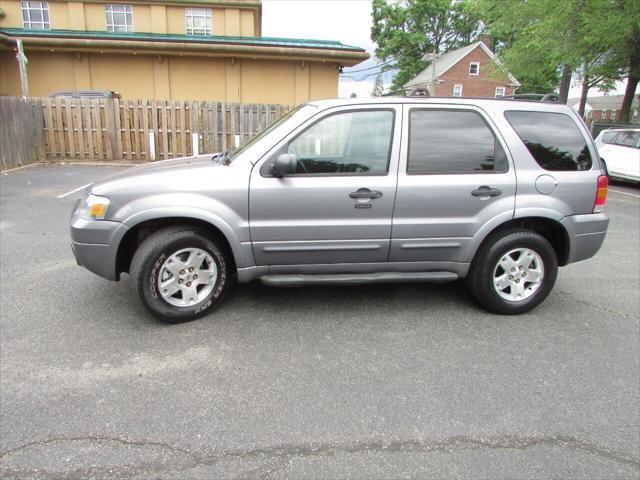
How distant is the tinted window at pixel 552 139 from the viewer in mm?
4074

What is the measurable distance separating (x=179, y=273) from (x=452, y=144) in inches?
102

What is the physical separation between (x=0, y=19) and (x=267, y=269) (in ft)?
77.5

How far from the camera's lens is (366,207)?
3809 mm

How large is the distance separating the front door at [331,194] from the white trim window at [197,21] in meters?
19.9

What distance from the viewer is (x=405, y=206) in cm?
387

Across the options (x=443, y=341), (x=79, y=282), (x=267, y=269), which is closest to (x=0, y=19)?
(x=79, y=282)

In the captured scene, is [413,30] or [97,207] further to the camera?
[413,30]

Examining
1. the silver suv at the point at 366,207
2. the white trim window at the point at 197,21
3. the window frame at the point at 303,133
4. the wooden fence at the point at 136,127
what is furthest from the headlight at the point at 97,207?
the white trim window at the point at 197,21

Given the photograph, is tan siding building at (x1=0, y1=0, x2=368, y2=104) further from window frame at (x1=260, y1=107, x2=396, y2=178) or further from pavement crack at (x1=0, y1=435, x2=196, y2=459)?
pavement crack at (x1=0, y1=435, x2=196, y2=459)

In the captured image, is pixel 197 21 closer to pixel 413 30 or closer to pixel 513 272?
pixel 513 272

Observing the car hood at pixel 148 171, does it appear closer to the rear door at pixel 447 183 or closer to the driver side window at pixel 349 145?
the driver side window at pixel 349 145

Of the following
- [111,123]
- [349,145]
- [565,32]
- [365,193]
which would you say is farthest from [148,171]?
[565,32]

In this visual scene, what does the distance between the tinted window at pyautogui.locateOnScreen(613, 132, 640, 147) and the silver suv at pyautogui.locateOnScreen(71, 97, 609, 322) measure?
11237mm

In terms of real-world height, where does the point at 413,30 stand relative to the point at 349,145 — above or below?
above
